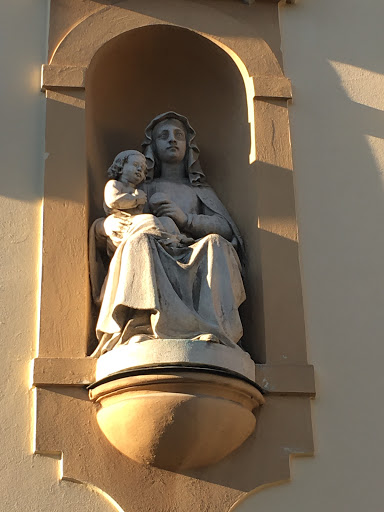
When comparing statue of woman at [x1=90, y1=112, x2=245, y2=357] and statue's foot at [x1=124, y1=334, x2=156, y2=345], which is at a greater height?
statue of woman at [x1=90, y1=112, x2=245, y2=357]

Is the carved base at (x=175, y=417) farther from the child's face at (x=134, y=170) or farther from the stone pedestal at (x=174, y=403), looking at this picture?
the child's face at (x=134, y=170)

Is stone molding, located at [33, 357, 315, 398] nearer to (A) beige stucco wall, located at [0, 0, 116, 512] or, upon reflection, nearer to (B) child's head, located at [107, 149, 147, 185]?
(A) beige stucco wall, located at [0, 0, 116, 512]

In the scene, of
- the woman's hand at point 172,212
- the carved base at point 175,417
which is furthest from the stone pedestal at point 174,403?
→ the woman's hand at point 172,212

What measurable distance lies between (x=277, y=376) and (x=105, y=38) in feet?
7.52

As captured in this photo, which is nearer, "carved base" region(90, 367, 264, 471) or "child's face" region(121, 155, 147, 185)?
"carved base" region(90, 367, 264, 471)

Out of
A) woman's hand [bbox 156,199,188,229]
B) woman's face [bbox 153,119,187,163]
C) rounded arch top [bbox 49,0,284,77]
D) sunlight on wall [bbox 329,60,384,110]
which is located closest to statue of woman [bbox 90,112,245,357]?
woman's hand [bbox 156,199,188,229]

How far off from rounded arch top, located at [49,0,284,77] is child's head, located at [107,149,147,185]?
1.95ft

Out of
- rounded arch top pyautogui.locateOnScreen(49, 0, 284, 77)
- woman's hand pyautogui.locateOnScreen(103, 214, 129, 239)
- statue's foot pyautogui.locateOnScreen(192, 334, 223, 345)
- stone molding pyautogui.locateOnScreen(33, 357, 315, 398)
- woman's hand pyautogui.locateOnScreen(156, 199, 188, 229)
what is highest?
rounded arch top pyautogui.locateOnScreen(49, 0, 284, 77)

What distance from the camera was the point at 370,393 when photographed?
6.55 metres

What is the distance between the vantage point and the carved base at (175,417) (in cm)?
609

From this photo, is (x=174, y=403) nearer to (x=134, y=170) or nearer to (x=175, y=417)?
(x=175, y=417)

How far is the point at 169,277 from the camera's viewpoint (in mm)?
6512

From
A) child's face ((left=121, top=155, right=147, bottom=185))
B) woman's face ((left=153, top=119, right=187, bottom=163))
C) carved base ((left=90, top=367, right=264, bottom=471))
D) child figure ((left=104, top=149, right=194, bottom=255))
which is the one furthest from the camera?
woman's face ((left=153, top=119, right=187, bottom=163))

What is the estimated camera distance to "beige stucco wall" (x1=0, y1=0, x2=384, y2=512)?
20.4 feet
